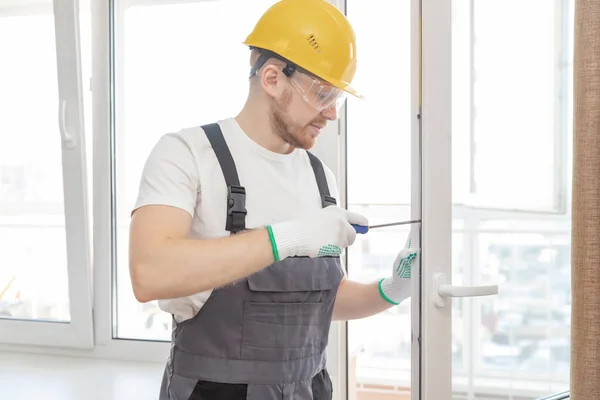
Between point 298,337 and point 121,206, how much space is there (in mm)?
1225

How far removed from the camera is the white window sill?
201cm

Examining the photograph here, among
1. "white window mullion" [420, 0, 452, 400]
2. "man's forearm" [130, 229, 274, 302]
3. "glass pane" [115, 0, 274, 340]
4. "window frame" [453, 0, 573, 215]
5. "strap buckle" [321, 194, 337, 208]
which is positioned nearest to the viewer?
"man's forearm" [130, 229, 274, 302]

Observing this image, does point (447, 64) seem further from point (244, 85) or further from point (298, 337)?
point (244, 85)

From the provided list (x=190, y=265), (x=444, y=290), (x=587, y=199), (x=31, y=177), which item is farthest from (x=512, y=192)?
(x=31, y=177)

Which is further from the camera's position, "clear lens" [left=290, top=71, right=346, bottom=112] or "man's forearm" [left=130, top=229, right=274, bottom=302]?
"clear lens" [left=290, top=71, right=346, bottom=112]

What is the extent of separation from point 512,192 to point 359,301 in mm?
462

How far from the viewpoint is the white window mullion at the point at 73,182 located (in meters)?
2.27

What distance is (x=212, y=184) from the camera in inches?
Answer: 51.9

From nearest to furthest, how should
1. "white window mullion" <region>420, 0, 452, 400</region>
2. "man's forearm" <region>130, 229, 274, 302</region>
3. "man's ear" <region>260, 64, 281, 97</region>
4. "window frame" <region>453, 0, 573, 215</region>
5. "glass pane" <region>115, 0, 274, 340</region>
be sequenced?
"man's forearm" <region>130, 229, 274, 302</region>
"white window mullion" <region>420, 0, 452, 400</region>
"man's ear" <region>260, 64, 281, 97</region>
"window frame" <region>453, 0, 573, 215</region>
"glass pane" <region>115, 0, 274, 340</region>

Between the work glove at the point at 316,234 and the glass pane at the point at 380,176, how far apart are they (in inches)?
10.8

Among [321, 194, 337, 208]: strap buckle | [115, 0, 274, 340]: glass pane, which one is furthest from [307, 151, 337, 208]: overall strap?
[115, 0, 274, 340]: glass pane

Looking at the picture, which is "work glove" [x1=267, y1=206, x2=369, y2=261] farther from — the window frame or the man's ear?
the window frame

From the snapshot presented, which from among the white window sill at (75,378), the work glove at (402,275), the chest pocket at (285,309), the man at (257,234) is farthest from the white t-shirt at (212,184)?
the white window sill at (75,378)

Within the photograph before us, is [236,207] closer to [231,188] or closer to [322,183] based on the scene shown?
[231,188]
